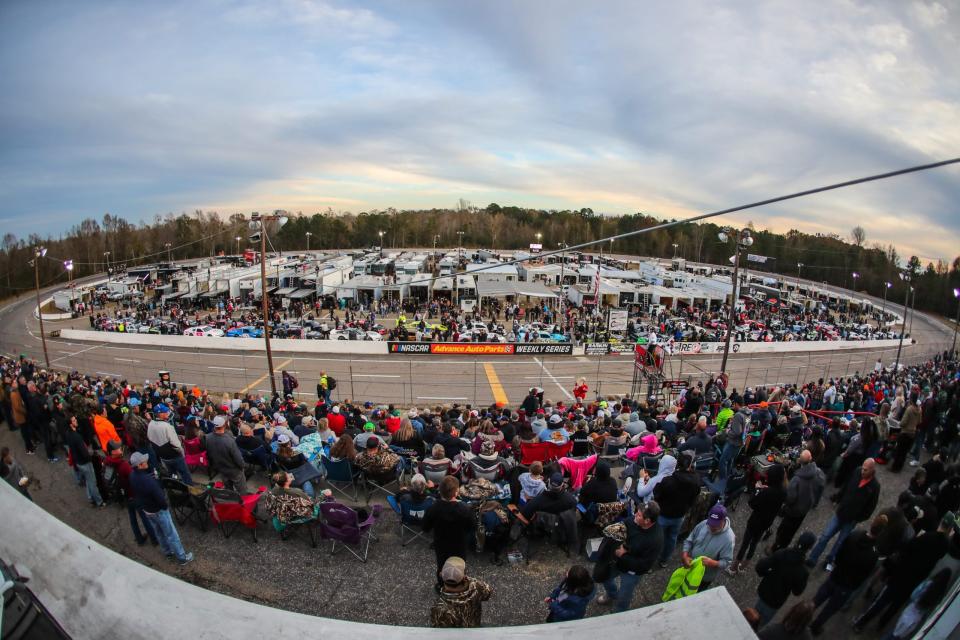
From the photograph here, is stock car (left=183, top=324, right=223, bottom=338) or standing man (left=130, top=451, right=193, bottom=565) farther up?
standing man (left=130, top=451, right=193, bottom=565)

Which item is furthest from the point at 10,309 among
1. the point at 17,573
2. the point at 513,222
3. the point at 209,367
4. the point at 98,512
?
the point at 513,222

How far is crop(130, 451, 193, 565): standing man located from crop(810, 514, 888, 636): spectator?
6.39 metres

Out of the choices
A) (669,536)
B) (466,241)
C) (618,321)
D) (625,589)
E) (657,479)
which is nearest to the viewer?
(625,589)

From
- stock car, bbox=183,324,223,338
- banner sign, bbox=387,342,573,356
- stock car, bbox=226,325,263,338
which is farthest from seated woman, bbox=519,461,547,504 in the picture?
stock car, bbox=183,324,223,338

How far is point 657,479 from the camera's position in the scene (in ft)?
18.5

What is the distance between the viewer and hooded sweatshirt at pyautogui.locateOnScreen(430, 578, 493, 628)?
320 centimetres

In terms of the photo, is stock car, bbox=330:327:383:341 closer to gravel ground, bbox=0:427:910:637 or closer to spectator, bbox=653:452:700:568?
gravel ground, bbox=0:427:910:637

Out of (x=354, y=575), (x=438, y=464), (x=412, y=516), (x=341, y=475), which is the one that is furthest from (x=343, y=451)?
(x=354, y=575)

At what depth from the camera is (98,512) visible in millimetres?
6043

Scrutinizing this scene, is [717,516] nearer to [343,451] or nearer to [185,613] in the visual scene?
[185,613]

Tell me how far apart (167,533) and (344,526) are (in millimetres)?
1853

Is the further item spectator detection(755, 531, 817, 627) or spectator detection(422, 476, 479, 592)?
spectator detection(422, 476, 479, 592)

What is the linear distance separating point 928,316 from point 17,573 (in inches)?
3141

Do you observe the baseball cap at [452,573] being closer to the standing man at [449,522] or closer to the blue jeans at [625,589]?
the standing man at [449,522]
